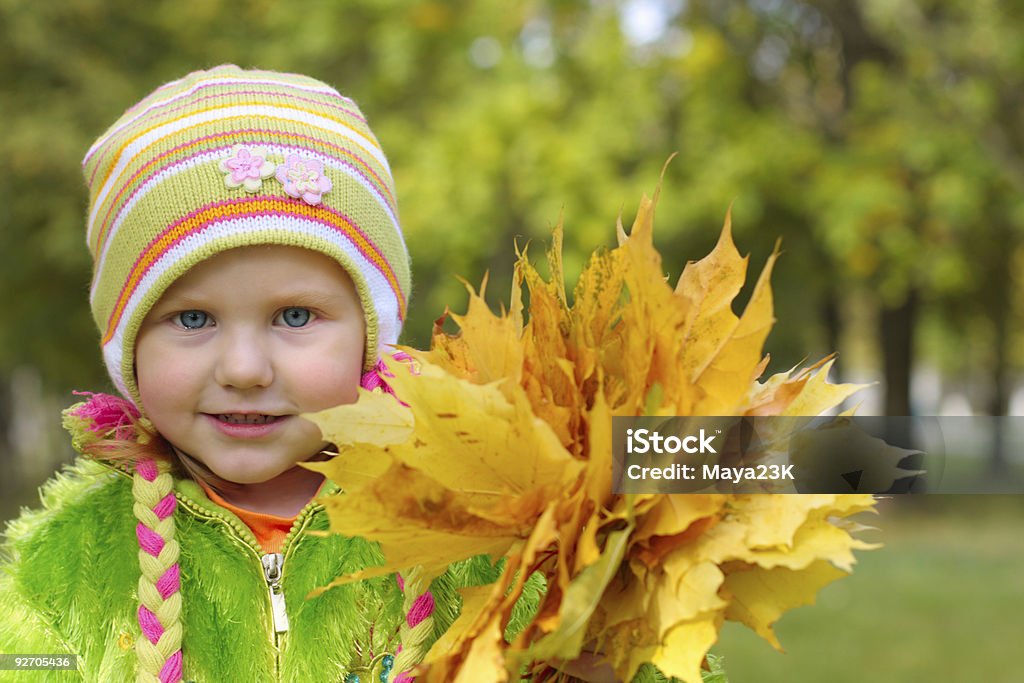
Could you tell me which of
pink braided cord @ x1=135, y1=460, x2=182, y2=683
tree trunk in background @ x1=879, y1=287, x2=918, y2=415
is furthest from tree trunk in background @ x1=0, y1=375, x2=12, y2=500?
pink braided cord @ x1=135, y1=460, x2=182, y2=683

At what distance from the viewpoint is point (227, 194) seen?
1.85 metres

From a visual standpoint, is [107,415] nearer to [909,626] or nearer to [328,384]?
[328,384]

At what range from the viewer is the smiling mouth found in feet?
6.08

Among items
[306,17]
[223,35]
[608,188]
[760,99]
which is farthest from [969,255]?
[223,35]

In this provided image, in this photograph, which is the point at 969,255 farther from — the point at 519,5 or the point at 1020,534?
the point at 519,5

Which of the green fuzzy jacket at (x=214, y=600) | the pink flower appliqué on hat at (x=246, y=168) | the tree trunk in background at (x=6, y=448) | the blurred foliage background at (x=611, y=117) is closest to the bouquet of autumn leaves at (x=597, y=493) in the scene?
the green fuzzy jacket at (x=214, y=600)

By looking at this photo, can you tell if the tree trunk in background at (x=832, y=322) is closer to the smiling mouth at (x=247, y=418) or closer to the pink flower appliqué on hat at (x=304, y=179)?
the pink flower appliqué on hat at (x=304, y=179)

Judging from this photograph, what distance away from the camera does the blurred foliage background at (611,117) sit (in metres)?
9.27

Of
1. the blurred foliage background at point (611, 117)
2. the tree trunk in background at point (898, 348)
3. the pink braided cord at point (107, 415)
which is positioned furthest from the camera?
the tree trunk in background at point (898, 348)

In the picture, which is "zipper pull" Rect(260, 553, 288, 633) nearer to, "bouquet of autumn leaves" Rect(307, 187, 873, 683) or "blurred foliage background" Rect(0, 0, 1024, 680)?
"bouquet of autumn leaves" Rect(307, 187, 873, 683)

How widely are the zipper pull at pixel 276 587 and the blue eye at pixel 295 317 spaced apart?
0.42 metres

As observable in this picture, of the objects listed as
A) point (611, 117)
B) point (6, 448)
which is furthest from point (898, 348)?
point (6, 448)

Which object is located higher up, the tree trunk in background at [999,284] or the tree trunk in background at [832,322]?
the tree trunk in background at [832,322]

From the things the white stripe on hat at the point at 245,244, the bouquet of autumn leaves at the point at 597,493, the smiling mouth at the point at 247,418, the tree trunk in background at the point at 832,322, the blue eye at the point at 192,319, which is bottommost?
the bouquet of autumn leaves at the point at 597,493
